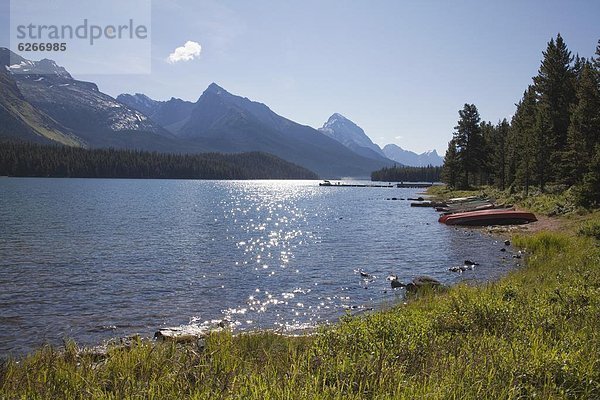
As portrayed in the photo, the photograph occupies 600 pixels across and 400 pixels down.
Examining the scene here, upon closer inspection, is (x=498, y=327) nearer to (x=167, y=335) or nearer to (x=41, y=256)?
(x=167, y=335)

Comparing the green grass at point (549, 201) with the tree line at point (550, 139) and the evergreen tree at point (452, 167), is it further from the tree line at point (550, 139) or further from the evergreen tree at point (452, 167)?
the evergreen tree at point (452, 167)

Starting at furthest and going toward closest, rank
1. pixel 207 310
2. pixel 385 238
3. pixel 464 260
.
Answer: pixel 385 238 → pixel 464 260 → pixel 207 310

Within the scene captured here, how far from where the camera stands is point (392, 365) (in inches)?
276

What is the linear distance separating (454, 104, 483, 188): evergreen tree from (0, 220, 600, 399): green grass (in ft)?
303

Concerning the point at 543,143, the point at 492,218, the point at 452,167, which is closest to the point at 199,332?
the point at 492,218

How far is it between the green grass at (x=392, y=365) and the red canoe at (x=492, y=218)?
3672 cm

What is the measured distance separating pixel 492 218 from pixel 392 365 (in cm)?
4652

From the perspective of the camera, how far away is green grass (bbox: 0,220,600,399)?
5.93m

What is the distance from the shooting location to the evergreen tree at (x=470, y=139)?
97.8 metres

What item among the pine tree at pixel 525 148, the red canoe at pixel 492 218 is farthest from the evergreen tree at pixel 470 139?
the red canoe at pixel 492 218

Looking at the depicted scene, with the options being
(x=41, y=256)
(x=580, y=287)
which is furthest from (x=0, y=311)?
(x=580, y=287)

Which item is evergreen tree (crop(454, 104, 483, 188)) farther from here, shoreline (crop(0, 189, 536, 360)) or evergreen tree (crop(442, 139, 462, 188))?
shoreline (crop(0, 189, 536, 360))

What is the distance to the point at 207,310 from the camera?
19.0 meters

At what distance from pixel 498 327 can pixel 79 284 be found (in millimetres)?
21357
